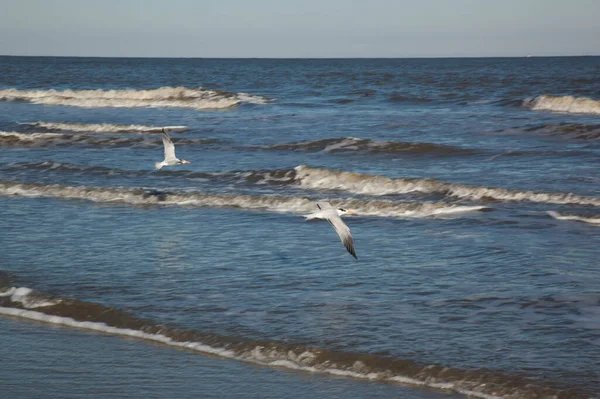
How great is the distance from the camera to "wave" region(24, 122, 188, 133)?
3044 cm

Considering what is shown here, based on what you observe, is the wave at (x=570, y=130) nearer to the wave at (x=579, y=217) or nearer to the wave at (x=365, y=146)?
the wave at (x=365, y=146)

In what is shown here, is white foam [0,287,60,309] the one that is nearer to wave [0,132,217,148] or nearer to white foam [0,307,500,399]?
white foam [0,307,500,399]

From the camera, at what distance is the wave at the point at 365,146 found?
22.7 metres

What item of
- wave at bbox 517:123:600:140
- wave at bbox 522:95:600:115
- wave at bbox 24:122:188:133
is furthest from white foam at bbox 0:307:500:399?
wave at bbox 522:95:600:115

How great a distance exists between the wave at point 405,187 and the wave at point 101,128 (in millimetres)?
11844

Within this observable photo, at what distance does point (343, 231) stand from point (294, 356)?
12.5 ft

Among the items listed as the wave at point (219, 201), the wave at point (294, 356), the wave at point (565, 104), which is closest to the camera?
the wave at point (294, 356)

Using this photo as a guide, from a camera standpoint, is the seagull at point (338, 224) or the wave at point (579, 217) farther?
the wave at point (579, 217)

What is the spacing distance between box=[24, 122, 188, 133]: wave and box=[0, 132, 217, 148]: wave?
198 cm

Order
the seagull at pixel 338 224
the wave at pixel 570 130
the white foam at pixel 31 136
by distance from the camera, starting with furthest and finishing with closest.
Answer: the white foam at pixel 31 136 → the wave at pixel 570 130 → the seagull at pixel 338 224

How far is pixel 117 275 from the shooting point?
35.1 feet

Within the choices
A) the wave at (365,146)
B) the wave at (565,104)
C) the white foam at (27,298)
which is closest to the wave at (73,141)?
the wave at (365,146)

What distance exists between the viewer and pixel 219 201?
1641cm

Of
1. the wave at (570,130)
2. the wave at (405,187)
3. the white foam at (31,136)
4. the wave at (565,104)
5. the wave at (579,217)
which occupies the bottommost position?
the white foam at (31,136)
